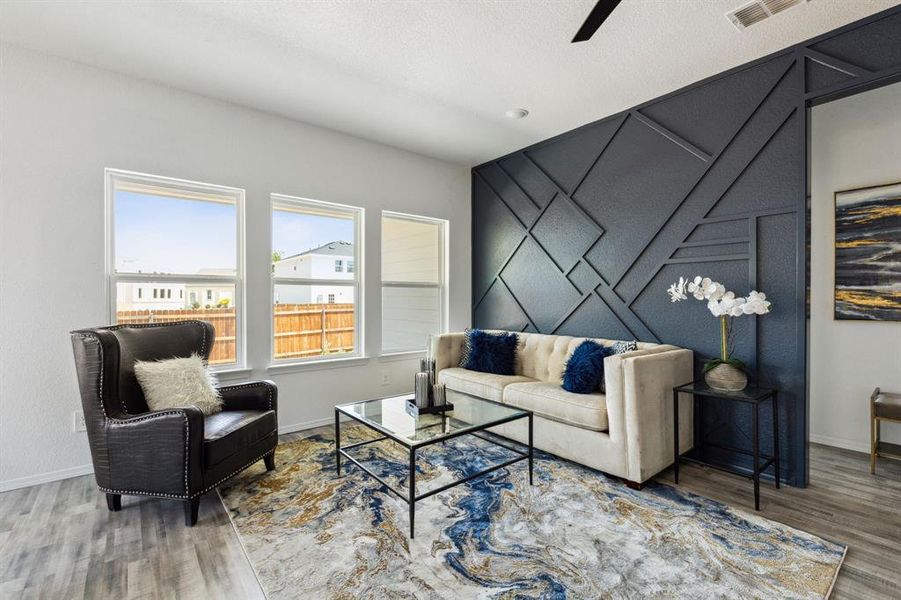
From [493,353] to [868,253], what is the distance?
9.54ft

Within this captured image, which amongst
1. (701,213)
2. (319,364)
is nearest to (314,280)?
(319,364)

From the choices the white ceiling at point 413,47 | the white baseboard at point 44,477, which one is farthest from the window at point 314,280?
the white baseboard at point 44,477

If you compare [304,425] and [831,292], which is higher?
[831,292]

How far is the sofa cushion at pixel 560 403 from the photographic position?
2.74 metres

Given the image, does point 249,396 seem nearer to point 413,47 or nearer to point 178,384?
point 178,384

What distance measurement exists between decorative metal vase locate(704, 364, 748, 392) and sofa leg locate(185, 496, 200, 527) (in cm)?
311

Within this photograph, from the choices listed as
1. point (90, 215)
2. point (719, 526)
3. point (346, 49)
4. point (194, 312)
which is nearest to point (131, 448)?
point (194, 312)

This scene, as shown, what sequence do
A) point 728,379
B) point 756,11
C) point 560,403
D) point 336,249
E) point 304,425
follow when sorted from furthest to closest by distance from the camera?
1. point 336,249
2. point 304,425
3. point 560,403
4. point 728,379
5. point 756,11

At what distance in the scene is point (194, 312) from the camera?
3.36 meters

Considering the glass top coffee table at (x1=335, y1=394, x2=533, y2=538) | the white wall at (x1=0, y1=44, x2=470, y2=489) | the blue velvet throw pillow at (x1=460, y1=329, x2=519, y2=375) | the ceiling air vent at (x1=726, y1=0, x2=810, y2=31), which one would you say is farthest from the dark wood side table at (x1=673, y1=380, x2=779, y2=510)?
the white wall at (x1=0, y1=44, x2=470, y2=489)

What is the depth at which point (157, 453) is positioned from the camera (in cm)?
218

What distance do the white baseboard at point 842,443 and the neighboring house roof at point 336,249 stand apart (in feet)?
14.1

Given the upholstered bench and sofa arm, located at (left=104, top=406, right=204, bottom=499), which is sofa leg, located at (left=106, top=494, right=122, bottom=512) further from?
the upholstered bench

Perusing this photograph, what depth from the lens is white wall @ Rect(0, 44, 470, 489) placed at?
2627mm
